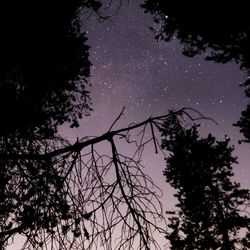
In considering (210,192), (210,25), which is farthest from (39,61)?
(210,192)

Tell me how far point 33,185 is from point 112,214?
0.70 meters

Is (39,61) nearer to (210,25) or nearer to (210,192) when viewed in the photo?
(210,25)

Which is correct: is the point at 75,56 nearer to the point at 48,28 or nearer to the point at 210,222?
the point at 48,28

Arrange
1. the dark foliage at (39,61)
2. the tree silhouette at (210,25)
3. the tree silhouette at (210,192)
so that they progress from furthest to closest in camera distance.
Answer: the tree silhouette at (210,192) < the tree silhouette at (210,25) < the dark foliage at (39,61)

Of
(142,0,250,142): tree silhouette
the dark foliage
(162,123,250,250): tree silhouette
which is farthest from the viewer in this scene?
(162,123,250,250): tree silhouette

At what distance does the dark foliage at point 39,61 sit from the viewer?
19.2 feet

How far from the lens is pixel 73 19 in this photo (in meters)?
7.60

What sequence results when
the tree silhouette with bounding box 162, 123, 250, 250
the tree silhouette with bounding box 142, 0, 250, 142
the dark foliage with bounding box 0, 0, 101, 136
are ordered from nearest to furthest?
the dark foliage with bounding box 0, 0, 101, 136, the tree silhouette with bounding box 142, 0, 250, 142, the tree silhouette with bounding box 162, 123, 250, 250

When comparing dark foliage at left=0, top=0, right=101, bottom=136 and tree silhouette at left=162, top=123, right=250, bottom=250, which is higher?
tree silhouette at left=162, top=123, right=250, bottom=250

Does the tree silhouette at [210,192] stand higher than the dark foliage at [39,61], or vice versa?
the tree silhouette at [210,192]

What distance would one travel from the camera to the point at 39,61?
675 cm

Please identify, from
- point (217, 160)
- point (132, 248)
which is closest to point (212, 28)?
point (132, 248)

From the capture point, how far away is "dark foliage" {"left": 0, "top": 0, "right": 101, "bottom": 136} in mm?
5848

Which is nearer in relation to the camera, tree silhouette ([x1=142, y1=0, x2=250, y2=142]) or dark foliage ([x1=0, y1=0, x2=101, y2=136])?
dark foliage ([x1=0, y1=0, x2=101, y2=136])
